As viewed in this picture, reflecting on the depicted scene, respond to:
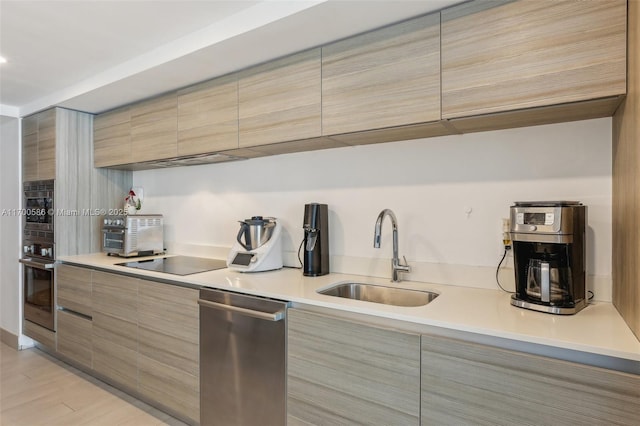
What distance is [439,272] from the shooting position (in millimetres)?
1858

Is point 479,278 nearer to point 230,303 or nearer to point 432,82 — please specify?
point 432,82

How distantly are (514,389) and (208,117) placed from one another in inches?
82.8

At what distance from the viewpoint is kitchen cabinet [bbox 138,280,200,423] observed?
199 cm

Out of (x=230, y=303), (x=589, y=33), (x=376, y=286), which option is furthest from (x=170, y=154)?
(x=589, y=33)

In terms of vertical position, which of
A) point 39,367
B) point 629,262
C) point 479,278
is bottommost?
point 39,367

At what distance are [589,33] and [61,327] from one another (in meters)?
3.74

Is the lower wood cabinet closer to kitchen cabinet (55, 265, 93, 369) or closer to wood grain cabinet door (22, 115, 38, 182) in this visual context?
kitchen cabinet (55, 265, 93, 369)

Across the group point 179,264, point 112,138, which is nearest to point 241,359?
point 179,264

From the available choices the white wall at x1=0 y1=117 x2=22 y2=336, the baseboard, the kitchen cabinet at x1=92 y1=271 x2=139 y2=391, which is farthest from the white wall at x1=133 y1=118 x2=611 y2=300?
the baseboard

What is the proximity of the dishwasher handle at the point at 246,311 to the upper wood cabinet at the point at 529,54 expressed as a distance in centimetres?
112

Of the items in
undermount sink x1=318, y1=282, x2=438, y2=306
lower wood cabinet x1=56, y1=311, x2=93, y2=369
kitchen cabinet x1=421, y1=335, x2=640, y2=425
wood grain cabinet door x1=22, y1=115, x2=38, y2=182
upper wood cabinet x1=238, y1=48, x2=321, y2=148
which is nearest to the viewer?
kitchen cabinet x1=421, y1=335, x2=640, y2=425

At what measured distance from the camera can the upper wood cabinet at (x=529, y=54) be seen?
1.21 meters

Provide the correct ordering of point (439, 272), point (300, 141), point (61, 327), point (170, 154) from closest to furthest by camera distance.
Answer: point (439, 272) → point (300, 141) → point (170, 154) → point (61, 327)

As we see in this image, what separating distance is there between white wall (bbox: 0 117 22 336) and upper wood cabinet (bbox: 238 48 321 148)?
2709 mm
